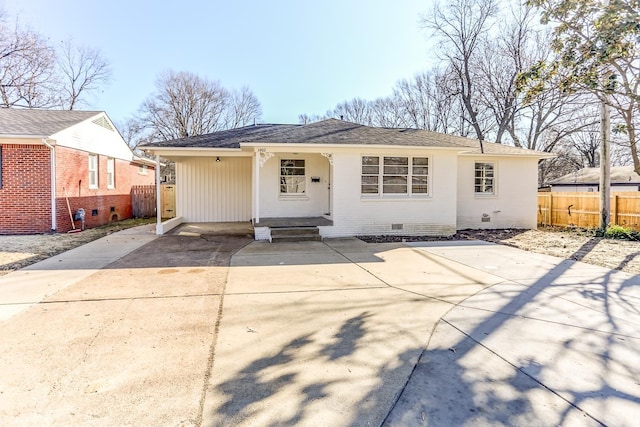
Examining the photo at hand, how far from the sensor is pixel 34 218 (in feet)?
37.2

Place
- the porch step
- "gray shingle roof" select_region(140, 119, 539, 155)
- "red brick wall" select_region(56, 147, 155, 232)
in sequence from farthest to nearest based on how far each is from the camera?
"red brick wall" select_region(56, 147, 155, 232)
"gray shingle roof" select_region(140, 119, 539, 155)
the porch step

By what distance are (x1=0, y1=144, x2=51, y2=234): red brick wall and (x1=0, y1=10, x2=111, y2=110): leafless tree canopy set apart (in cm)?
1703

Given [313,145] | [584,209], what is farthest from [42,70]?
[584,209]

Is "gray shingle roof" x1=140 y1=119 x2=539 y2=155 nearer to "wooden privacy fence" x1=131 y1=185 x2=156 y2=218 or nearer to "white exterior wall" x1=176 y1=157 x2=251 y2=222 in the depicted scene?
"white exterior wall" x1=176 y1=157 x2=251 y2=222

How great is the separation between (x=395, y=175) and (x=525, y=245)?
13.5ft

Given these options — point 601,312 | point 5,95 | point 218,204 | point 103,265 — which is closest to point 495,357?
point 601,312

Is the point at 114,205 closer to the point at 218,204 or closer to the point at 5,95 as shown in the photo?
the point at 218,204

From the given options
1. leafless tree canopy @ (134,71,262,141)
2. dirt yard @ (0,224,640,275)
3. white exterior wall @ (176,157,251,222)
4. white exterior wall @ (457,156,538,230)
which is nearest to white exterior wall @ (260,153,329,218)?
white exterior wall @ (176,157,251,222)

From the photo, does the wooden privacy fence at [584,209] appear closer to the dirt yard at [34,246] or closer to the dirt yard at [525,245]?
the dirt yard at [525,245]

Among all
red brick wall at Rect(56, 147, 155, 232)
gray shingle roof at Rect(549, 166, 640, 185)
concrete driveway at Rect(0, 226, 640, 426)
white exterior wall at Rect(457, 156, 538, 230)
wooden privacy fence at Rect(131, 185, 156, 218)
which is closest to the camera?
concrete driveway at Rect(0, 226, 640, 426)

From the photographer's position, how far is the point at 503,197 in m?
13.2

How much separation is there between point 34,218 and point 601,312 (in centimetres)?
1426

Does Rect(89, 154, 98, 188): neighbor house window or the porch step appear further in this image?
Rect(89, 154, 98, 188): neighbor house window

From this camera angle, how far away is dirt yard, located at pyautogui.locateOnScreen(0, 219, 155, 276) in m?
7.31
